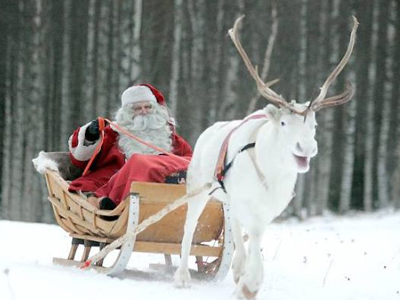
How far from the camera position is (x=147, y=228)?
6.36m

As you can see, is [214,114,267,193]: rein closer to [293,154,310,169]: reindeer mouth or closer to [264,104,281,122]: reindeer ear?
[264,104,281,122]: reindeer ear

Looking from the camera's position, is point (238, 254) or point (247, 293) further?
point (238, 254)

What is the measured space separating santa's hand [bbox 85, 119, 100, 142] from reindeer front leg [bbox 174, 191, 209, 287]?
5.05 ft

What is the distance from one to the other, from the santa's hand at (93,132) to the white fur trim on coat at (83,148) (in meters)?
0.03

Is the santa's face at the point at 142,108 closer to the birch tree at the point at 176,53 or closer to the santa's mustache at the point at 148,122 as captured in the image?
the santa's mustache at the point at 148,122

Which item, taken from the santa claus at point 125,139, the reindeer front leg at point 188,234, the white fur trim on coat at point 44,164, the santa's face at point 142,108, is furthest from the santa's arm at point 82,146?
the reindeer front leg at point 188,234

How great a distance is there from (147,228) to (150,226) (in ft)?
→ 0.09

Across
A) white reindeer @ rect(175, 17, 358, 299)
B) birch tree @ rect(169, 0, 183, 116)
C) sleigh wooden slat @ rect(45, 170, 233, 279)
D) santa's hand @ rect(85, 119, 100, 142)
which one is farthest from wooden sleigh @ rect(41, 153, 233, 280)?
birch tree @ rect(169, 0, 183, 116)

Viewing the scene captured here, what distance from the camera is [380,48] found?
19844mm

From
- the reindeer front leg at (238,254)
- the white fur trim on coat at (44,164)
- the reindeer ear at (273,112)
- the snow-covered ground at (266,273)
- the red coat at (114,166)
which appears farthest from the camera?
the white fur trim on coat at (44,164)

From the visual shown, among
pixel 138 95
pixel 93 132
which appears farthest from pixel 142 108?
pixel 93 132

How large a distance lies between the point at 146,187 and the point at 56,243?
3566mm

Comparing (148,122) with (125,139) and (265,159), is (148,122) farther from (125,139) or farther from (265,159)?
(265,159)

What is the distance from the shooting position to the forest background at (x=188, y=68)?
18.4 meters
